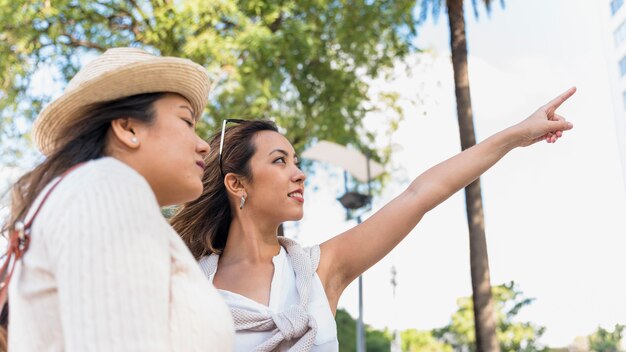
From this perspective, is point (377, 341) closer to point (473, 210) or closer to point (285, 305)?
point (473, 210)

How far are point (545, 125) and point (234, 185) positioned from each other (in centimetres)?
137

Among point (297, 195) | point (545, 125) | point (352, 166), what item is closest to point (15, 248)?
point (297, 195)

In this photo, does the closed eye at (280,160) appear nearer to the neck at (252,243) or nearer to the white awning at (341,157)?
the neck at (252,243)

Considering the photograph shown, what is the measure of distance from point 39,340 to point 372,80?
545 inches

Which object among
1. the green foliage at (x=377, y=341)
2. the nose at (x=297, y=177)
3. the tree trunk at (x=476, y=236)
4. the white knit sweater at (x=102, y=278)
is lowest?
the white knit sweater at (x=102, y=278)

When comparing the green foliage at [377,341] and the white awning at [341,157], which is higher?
the green foliage at [377,341]

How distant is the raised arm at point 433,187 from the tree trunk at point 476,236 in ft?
24.9

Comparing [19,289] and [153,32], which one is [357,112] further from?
[19,289]

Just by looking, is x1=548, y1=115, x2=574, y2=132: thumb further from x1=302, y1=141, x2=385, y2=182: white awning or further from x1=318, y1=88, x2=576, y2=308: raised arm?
x1=302, y1=141, x2=385, y2=182: white awning

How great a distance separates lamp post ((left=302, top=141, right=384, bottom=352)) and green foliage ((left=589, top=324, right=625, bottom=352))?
135 inches

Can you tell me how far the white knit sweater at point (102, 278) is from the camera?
1.29 m

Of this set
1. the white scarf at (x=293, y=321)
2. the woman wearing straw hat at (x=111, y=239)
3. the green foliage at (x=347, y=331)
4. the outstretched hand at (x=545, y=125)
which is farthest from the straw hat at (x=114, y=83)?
the green foliage at (x=347, y=331)

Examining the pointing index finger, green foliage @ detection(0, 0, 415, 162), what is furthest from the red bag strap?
green foliage @ detection(0, 0, 415, 162)

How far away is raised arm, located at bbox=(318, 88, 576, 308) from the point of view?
3.08 metres
